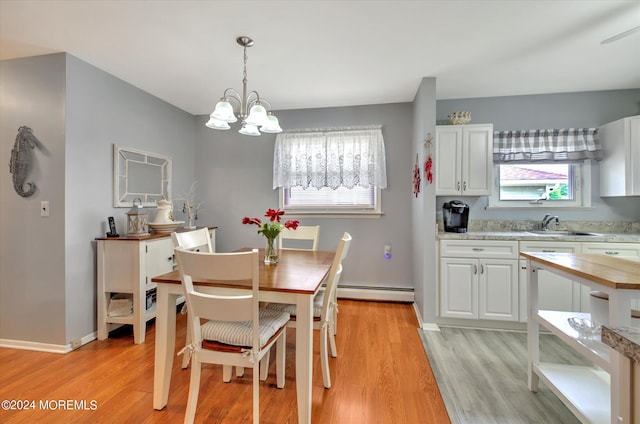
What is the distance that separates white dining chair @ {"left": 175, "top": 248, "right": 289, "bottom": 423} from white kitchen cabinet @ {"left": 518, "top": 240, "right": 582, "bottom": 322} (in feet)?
7.78

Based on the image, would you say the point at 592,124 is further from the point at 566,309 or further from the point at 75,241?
the point at 75,241

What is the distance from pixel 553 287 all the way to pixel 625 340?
2347mm

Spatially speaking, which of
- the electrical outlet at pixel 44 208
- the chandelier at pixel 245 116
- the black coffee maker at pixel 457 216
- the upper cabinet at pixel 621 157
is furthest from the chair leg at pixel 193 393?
the upper cabinet at pixel 621 157

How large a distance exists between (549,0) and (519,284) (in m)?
2.20

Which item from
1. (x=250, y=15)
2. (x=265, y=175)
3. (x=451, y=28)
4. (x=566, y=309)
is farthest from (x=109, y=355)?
(x=566, y=309)

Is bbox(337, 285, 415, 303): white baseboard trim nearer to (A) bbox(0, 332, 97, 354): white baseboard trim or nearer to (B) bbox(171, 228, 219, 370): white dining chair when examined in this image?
(B) bbox(171, 228, 219, 370): white dining chair

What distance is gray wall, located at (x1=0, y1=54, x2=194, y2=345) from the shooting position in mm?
2166

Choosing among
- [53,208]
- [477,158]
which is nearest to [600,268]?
[477,158]

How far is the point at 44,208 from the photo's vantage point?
2.18 meters

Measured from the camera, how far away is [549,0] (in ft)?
5.40

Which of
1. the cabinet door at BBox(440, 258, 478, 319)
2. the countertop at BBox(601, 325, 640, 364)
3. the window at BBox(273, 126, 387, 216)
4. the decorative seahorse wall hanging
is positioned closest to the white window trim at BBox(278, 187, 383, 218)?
the window at BBox(273, 126, 387, 216)

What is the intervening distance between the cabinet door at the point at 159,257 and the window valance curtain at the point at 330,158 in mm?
1436

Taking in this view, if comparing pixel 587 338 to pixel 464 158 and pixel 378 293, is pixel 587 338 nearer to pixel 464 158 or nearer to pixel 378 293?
pixel 464 158

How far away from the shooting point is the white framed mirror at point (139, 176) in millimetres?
2598
